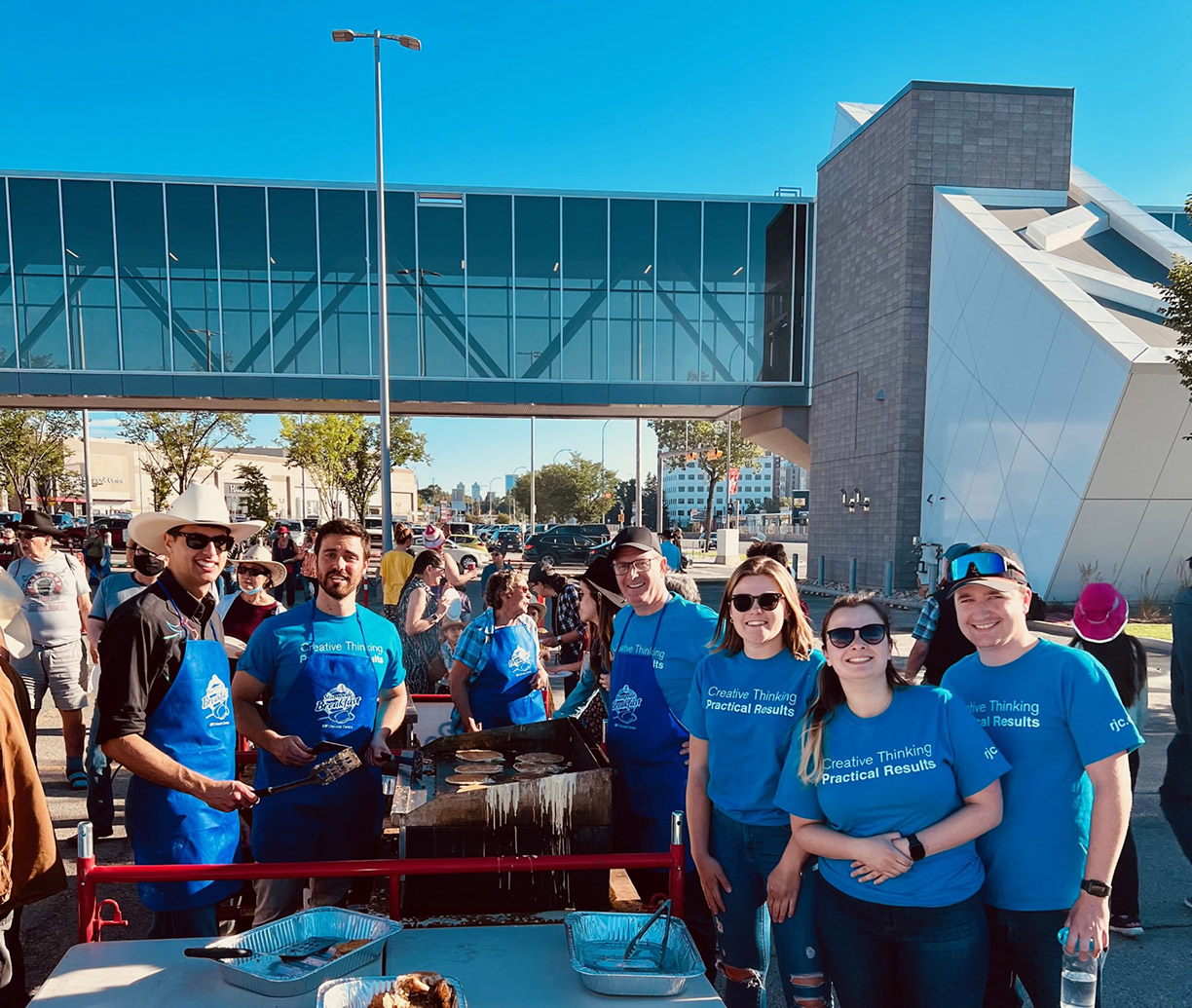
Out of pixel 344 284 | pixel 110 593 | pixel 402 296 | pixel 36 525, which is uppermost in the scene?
pixel 344 284

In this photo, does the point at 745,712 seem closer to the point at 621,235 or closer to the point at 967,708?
the point at 967,708

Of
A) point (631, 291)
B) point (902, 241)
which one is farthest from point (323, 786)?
point (631, 291)

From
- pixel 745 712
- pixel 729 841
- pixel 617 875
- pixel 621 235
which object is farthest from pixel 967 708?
pixel 621 235

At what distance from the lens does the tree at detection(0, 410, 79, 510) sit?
35.4 meters

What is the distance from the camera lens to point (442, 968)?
2197 millimetres

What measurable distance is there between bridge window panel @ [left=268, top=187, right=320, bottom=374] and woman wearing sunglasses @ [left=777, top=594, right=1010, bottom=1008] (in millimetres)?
23824

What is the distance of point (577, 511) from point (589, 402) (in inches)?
1807

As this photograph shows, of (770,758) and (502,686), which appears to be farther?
(502,686)

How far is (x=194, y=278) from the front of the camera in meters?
23.4

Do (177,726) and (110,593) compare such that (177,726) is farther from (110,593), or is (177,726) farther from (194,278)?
(194,278)

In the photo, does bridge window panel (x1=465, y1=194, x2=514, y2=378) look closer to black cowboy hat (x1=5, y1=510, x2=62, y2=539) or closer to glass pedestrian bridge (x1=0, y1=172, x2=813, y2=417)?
glass pedestrian bridge (x1=0, y1=172, x2=813, y2=417)

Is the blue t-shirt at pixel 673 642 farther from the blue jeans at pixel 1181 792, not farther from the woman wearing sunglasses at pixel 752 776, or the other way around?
the blue jeans at pixel 1181 792

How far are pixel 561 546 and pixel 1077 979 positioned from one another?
28.9 metres

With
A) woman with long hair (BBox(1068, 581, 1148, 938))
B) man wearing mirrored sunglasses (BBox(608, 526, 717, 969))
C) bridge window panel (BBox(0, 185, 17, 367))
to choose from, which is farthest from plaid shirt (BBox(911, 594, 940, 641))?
bridge window panel (BBox(0, 185, 17, 367))
